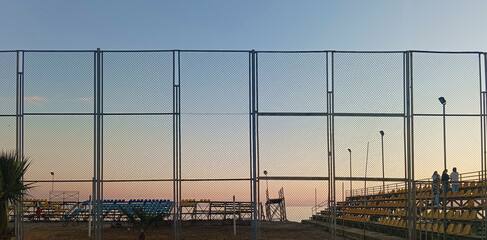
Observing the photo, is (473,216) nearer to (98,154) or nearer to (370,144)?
(370,144)

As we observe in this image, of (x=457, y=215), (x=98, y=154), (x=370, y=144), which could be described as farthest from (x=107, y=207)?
(x=457, y=215)

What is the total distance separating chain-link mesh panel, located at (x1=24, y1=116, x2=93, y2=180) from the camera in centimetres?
1456

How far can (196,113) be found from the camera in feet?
47.3

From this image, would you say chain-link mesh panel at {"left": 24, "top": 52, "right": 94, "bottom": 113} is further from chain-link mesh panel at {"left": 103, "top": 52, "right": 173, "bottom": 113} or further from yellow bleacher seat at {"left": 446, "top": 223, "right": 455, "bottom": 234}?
yellow bleacher seat at {"left": 446, "top": 223, "right": 455, "bottom": 234}

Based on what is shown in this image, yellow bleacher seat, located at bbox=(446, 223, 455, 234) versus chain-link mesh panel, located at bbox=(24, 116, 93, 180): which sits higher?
chain-link mesh panel, located at bbox=(24, 116, 93, 180)

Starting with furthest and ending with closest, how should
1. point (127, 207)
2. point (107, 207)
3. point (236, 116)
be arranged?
point (127, 207)
point (107, 207)
point (236, 116)

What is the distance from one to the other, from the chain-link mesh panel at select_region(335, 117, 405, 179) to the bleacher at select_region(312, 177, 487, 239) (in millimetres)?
1015

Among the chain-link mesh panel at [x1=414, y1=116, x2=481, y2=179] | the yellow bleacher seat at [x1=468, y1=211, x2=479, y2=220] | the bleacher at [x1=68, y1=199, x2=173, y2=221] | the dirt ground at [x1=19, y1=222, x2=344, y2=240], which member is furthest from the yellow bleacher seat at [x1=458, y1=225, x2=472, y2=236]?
the bleacher at [x1=68, y1=199, x2=173, y2=221]

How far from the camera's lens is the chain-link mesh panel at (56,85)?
14.7 metres

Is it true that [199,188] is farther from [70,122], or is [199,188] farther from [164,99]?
[70,122]

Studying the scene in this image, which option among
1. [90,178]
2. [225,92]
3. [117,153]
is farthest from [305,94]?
[90,178]

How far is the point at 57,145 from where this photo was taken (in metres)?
14.6

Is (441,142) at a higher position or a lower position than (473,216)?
higher

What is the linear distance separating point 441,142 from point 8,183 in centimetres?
1165
